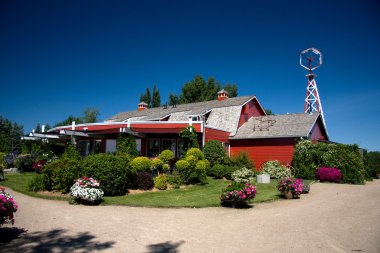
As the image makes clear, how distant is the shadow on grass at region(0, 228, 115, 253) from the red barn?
13.1m

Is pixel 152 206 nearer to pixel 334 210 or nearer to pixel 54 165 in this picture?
pixel 54 165

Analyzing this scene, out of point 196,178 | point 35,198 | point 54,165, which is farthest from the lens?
point 196,178

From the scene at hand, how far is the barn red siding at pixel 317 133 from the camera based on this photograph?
22733 millimetres

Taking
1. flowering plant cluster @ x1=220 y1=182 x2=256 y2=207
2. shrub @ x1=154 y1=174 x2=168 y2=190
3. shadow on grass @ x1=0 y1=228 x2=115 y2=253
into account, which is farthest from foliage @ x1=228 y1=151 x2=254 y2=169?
shadow on grass @ x1=0 y1=228 x2=115 y2=253

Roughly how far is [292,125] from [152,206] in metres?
15.9

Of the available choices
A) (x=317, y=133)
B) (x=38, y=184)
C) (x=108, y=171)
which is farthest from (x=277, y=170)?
(x=38, y=184)

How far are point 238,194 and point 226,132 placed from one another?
48.0ft

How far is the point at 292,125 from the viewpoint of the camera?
875 inches

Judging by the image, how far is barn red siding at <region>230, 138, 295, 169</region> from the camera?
2122 centimetres

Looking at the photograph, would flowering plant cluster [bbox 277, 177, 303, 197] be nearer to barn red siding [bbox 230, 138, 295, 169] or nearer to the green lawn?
the green lawn

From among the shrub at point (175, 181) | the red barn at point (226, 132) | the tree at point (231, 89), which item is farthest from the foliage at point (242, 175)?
the tree at point (231, 89)

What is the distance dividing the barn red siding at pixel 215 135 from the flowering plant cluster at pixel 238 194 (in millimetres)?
10861

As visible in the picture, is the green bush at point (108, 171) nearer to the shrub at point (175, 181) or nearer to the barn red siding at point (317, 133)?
the shrub at point (175, 181)

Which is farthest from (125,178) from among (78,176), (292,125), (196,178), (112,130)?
(292,125)
